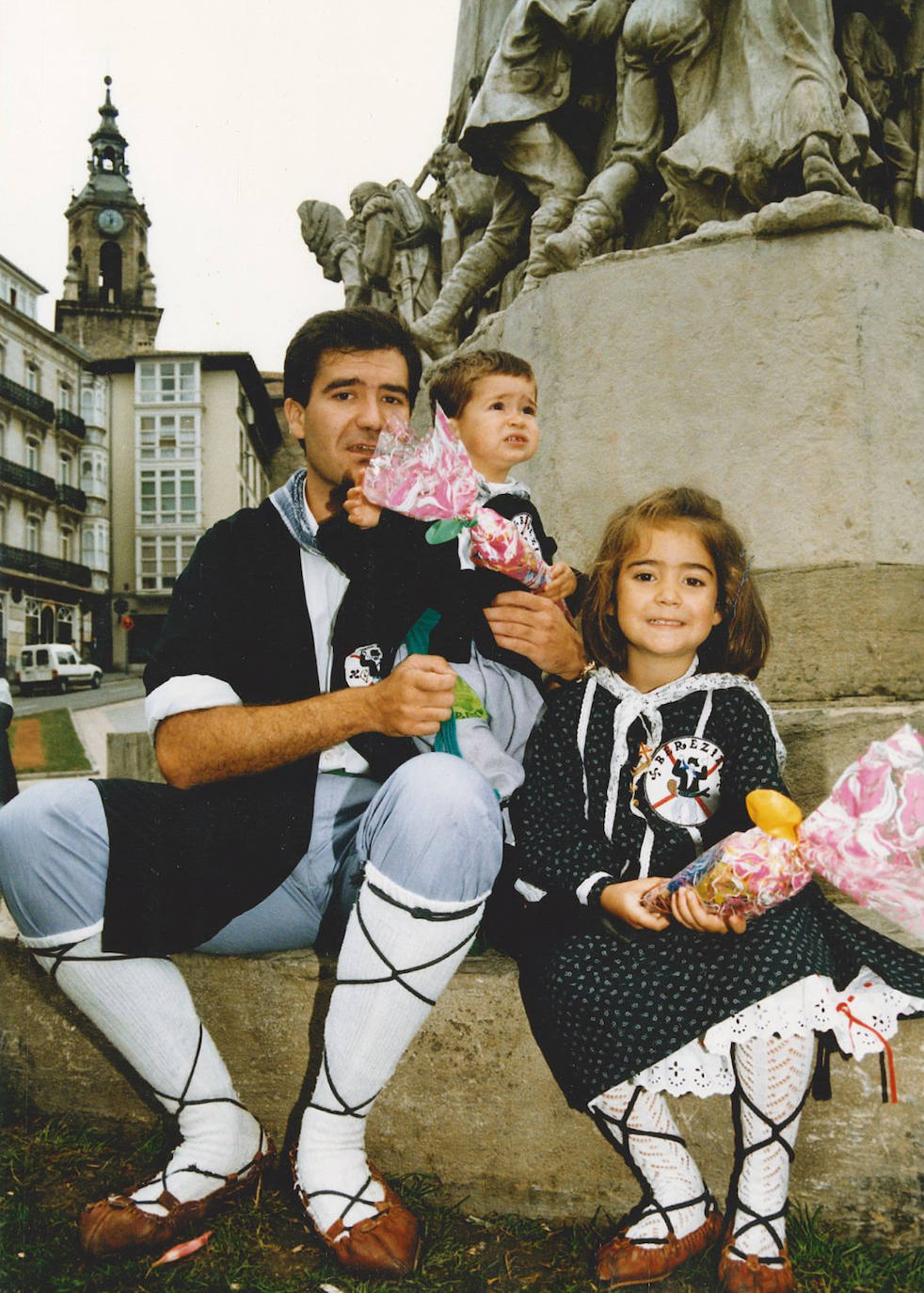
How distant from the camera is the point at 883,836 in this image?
1303 mm

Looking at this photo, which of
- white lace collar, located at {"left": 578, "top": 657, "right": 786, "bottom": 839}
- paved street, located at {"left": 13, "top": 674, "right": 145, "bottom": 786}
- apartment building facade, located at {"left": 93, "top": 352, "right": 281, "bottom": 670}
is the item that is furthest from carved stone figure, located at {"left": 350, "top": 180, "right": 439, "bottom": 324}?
apartment building facade, located at {"left": 93, "top": 352, "right": 281, "bottom": 670}

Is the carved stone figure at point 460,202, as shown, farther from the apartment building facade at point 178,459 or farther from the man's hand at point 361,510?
the apartment building facade at point 178,459

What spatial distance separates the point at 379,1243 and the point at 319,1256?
0.14m

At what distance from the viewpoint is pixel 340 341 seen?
2092 mm

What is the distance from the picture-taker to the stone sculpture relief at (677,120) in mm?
3352

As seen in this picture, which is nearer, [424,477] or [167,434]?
[424,477]

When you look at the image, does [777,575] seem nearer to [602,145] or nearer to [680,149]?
[680,149]

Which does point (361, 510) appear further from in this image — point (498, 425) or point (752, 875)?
point (752, 875)

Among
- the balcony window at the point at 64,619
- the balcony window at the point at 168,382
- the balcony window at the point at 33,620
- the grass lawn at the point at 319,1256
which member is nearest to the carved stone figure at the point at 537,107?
the grass lawn at the point at 319,1256

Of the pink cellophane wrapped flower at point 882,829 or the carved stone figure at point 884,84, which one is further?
the carved stone figure at point 884,84

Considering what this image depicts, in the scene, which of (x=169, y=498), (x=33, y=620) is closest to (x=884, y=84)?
(x=33, y=620)

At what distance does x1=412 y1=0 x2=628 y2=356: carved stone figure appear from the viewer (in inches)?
149

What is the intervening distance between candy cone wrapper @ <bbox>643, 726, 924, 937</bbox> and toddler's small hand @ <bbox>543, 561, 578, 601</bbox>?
77 centimetres

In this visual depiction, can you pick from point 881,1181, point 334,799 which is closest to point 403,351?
point 334,799
